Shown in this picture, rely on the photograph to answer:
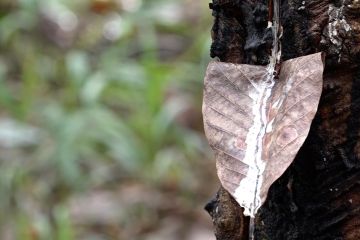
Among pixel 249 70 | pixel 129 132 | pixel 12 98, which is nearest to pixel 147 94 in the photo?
pixel 129 132

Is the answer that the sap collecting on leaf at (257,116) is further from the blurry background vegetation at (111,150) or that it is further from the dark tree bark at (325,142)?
the blurry background vegetation at (111,150)

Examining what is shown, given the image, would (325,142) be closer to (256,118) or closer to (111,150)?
(256,118)

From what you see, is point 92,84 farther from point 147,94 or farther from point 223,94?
point 223,94

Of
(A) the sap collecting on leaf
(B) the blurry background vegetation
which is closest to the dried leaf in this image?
(A) the sap collecting on leaf

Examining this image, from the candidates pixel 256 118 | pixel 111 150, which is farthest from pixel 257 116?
pixel 111 150

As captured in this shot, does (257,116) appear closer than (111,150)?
Yes

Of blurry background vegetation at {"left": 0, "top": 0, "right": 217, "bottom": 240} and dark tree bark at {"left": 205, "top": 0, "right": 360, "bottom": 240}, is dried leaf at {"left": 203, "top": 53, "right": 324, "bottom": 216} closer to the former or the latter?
dark tree bark at {"left": 205, "top": 0, "right": 360, "bottom": 240}

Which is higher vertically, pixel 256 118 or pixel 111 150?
pixel 111 150
